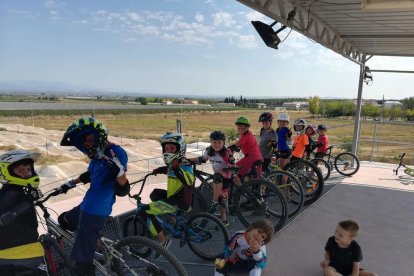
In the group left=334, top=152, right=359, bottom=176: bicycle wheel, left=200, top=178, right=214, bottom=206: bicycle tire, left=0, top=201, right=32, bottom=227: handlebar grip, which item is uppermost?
left=0, top=201, right=32, bottom=227: handlebar grip

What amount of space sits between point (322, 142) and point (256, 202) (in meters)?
3.45

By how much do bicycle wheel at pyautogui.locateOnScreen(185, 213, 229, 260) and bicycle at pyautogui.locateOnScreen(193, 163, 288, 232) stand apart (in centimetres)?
67

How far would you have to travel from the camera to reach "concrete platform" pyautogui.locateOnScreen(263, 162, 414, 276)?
3207 millimetres

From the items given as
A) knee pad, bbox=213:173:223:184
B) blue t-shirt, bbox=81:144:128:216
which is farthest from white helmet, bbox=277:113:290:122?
blue t-shirt, bbox=81:144:128:216

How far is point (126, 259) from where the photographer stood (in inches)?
96.8

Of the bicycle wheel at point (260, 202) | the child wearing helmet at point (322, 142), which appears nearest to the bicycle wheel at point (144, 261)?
the bicycle wheel at point (260, 202)

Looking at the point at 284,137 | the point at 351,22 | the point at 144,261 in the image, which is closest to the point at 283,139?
the point at 284,137

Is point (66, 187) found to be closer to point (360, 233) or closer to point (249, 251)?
point (249, 251)

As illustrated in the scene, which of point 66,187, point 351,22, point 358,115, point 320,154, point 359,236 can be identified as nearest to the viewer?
point 66,187

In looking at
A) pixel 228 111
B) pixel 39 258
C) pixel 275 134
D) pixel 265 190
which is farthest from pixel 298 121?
pixel 228 111

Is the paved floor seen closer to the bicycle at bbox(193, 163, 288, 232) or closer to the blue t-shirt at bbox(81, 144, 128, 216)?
the bicycle at bbox(193, 163, 288, 232)

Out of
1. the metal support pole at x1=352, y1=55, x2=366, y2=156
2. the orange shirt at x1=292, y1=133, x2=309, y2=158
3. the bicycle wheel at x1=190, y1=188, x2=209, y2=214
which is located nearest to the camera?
the bicycle wheel at x1=190, y1=188, x2=209, y2=214

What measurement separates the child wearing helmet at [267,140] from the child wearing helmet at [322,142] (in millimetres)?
2195

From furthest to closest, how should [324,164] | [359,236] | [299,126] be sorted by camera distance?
1. [324,164]
2. [299,126]
3. [359,236]
